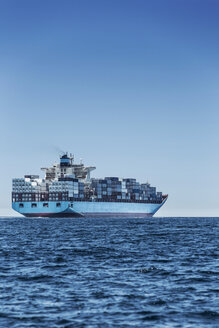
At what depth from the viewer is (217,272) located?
30562 mm

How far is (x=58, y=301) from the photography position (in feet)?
72.7

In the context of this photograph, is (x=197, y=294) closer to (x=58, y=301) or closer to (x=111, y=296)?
(x=111, y=296)

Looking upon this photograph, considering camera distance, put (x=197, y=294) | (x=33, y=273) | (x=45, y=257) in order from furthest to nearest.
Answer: (x=45, y=257) → (x=33, y=273) → (x=197, y=294)

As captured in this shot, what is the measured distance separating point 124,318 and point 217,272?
12.6 metres

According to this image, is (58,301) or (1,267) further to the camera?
(1,267)

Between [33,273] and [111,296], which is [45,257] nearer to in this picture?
[33,273]

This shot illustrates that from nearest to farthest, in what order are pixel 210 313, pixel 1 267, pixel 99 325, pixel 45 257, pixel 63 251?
pixel 99 325
pixel 210 313
pixel 1 267
pixel 45 257
pixel 63 251

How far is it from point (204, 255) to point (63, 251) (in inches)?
469

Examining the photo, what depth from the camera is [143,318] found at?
19.4 meters

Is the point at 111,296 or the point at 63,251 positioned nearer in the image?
the point at 111,296

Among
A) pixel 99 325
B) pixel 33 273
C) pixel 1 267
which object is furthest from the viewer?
pixel 1 267

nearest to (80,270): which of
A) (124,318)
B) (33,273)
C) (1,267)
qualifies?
(33,273)

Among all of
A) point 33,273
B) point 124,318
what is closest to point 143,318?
point 124,318

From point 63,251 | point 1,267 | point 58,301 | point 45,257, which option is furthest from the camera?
point 63,251
